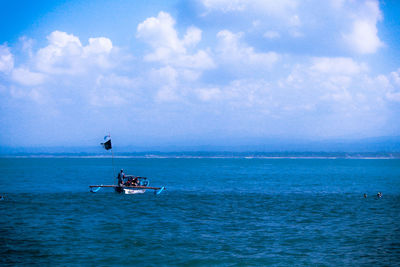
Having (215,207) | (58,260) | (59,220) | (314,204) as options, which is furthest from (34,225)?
(314,204)

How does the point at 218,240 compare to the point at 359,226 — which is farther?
the point at 359,226

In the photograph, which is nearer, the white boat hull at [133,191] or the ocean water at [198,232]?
the ocean water at [198,232]

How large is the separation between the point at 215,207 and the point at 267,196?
1193 centimetres

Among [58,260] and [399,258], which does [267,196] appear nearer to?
[399,258]

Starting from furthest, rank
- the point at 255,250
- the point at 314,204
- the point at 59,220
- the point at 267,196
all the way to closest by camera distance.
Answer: the point at 267,196
the point at 314,204
the point at 59,220
the point at 255,250

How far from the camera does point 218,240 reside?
2275cm

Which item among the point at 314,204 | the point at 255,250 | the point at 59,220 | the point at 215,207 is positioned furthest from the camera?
the point at 314,204

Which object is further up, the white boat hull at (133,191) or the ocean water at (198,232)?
the white boat hull at (133,191)

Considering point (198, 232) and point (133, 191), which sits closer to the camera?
point (198, 232)

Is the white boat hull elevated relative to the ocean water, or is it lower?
elevated

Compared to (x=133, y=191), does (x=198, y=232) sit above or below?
below

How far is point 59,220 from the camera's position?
28.7 m

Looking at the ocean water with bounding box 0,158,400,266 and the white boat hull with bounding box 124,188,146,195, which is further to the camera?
the white boat hull with bounding box 124,188,146,195

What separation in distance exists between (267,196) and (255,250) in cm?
2535
